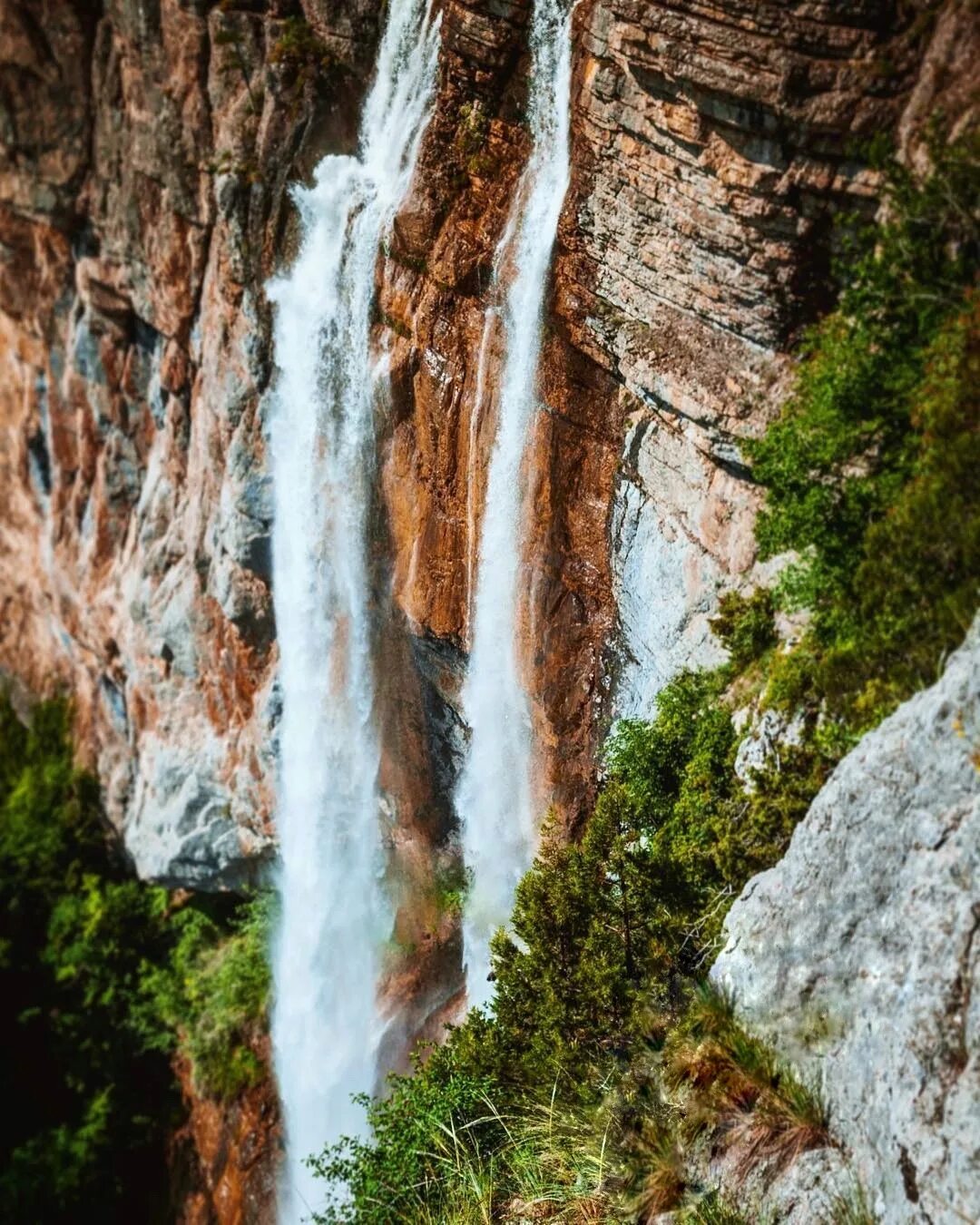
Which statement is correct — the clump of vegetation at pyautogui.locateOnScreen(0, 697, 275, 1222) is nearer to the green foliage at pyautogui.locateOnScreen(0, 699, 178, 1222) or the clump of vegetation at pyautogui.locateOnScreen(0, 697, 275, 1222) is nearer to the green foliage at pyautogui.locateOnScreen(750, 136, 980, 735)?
the green foliage at pyautogui.locateOnScreen(0, 699, 178, 1222)

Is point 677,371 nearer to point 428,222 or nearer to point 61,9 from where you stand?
point 428,222

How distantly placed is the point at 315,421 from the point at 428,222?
3.59 metres

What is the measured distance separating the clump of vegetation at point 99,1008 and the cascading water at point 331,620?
1632mm

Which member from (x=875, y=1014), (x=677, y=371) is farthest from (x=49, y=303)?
(x=875, y=1014)

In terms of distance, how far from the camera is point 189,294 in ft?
57.6

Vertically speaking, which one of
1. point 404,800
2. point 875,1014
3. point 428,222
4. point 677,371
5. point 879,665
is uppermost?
point 428,222

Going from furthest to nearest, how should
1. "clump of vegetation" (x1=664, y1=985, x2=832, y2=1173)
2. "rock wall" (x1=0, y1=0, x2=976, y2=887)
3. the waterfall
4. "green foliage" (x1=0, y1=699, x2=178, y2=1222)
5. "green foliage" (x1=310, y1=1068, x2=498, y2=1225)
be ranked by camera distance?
"green foliage" (x1=0, y1=699, x2=178, y2=1222) → the waterfall → "green foliage" (x1=310, y1=1068, x2=498, y2=1225) → "rock wall" (x1=0, y1=0, x2=976, y2=887) → "clump of vegetation" (x1=664, y1=985, x2=832, y2=1173)

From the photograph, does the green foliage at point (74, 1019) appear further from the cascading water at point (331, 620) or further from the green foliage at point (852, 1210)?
the green foliage at point (852, 1210)

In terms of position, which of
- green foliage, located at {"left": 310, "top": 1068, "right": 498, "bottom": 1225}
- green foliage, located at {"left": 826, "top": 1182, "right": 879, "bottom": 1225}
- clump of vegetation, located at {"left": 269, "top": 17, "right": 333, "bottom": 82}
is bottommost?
green foliage, located at {"left": 826, "top": 1182, "right": 879, "bottom": 1225}

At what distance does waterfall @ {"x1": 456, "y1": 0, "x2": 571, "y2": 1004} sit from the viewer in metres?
11.5

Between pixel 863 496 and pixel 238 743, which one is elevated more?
pixel 238 743

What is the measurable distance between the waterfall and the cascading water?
196cm

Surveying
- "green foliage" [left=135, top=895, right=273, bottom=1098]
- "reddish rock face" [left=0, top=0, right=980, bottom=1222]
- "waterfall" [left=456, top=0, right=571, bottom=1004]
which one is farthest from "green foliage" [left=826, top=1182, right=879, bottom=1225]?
"green foliage" [left=135, top=895, right=273, bottom=1098]

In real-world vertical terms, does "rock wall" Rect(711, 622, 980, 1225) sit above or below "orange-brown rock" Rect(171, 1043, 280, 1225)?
below
